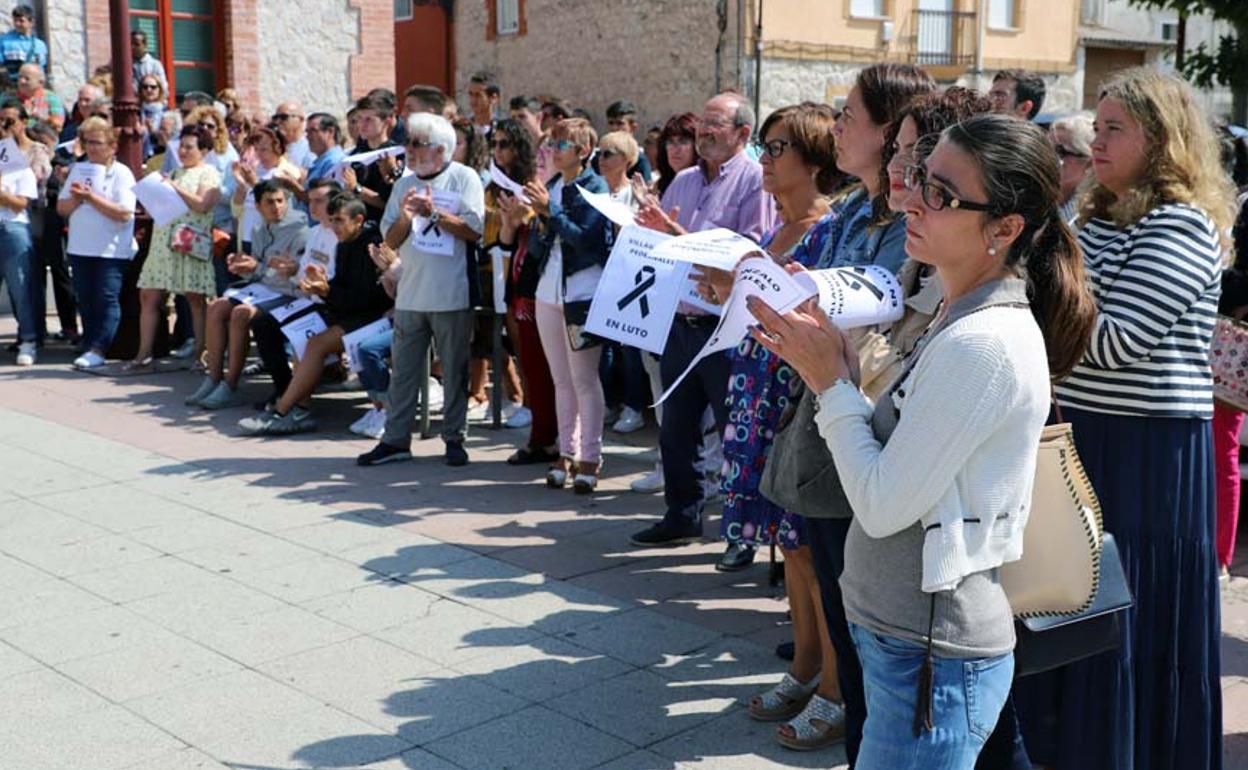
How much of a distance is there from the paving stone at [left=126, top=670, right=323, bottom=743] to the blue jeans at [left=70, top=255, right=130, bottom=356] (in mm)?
7027

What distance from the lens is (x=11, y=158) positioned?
11.5 metres

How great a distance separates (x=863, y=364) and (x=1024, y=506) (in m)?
0.68

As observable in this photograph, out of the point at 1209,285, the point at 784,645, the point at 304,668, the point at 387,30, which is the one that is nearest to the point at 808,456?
the point at 1209,285

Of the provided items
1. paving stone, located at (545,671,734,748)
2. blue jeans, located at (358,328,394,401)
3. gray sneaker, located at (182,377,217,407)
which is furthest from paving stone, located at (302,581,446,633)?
gray sneaker, located at (182,377,217,407)

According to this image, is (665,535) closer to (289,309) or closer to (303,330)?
(303,330)

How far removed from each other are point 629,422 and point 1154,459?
5.57 metres

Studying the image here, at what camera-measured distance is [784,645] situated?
499 centimetres

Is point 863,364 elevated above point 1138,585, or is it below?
above

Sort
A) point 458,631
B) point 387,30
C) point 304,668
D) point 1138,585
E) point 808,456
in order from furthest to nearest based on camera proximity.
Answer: point 387,30 → point 458,631 → point 304,668 → point 1138,585 → point 808,456

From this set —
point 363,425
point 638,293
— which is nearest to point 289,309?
Result: point 363,425

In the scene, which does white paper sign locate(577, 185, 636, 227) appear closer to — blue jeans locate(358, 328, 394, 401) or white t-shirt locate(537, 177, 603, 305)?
white t-shirt locate(537, 177, 603, 305)

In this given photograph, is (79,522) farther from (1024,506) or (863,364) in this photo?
(1024,506)

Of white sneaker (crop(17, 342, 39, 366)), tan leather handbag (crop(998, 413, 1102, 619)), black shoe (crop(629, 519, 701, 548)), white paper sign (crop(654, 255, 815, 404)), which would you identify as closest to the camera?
tan leather handbag (crop(998, 413, 1102, 619))

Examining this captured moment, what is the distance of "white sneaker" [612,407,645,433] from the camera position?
354 inches
